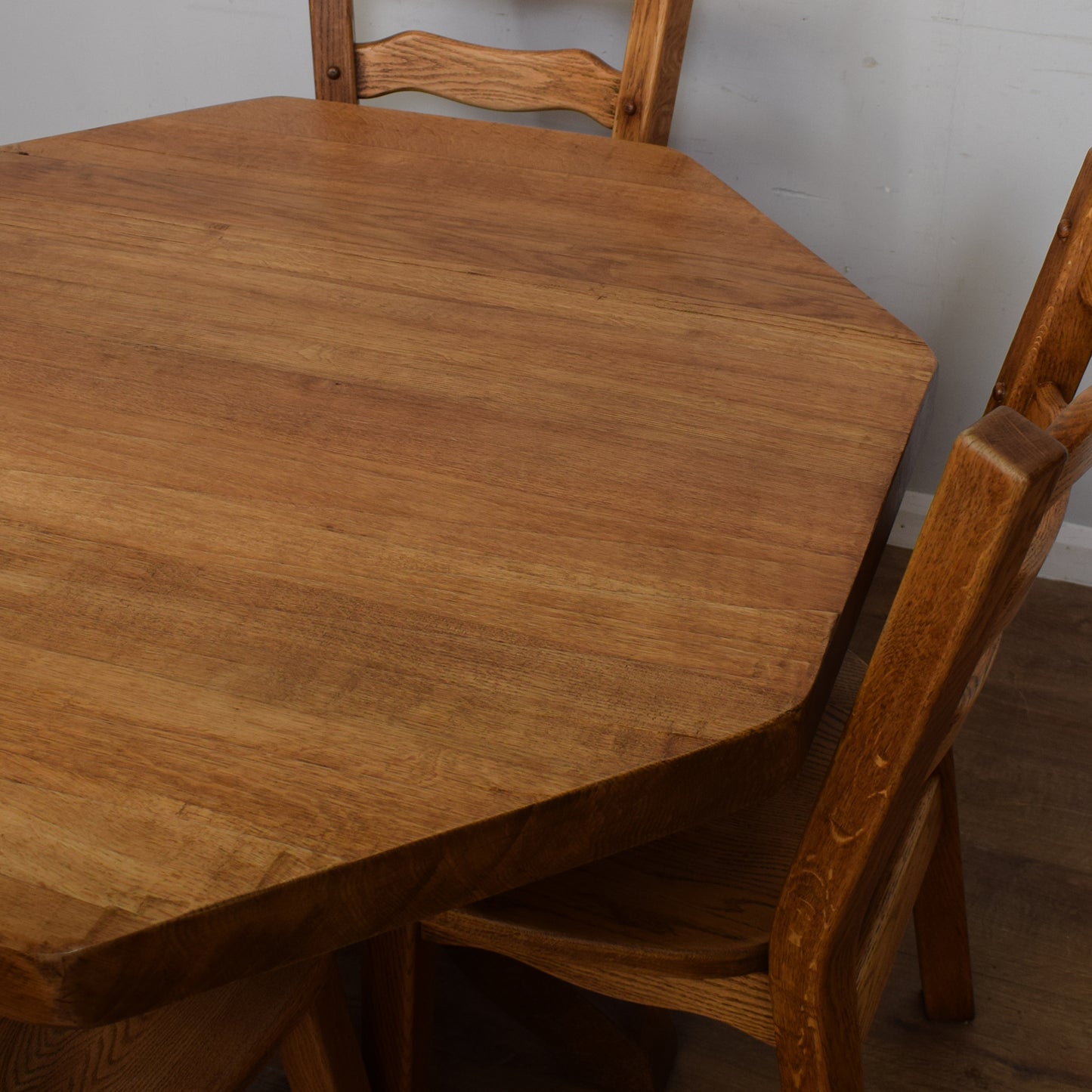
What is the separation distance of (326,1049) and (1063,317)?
30.8 inches

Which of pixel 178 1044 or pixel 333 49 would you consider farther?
pixel 333 49

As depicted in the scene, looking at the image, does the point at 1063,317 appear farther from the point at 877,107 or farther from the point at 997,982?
the point at 877,107

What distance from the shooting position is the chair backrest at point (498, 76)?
1377 mm

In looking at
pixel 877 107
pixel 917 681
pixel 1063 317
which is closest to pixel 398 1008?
pixel 917 681

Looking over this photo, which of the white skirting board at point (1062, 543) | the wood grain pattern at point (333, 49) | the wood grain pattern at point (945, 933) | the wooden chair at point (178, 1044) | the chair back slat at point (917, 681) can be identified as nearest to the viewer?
the chair back slat at point (917, 681)

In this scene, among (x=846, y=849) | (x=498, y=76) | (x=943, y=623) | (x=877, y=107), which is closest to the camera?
(x=943, y=623)

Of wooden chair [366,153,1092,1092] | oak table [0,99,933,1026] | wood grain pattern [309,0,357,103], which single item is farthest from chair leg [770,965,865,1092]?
wood grain pattern [309,0,357,103]

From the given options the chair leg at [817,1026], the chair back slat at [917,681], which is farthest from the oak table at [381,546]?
the chair leg at [817,1026]

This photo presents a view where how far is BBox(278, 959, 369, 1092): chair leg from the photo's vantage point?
32.3 inches

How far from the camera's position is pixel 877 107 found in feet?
5.64

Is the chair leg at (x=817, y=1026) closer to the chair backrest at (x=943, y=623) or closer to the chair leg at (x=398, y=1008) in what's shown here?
the chair backrest at (x=943, y=623)

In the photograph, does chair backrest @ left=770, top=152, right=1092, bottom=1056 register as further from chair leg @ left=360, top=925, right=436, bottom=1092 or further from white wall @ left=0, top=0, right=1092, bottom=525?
white wall @ left=0, top=0, right=1092, bottom=525

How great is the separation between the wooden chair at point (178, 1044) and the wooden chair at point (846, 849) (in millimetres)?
126

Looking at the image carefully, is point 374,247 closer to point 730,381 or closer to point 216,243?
point 216,243
